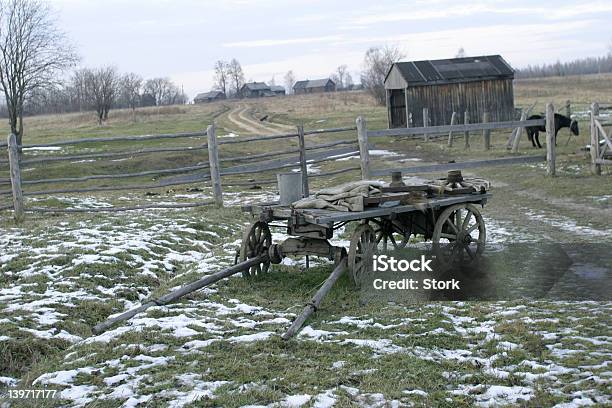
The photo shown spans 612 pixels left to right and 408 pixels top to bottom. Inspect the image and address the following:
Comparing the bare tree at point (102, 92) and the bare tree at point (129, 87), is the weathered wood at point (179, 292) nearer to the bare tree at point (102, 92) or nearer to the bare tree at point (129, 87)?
the bare tree at point (102, 92)

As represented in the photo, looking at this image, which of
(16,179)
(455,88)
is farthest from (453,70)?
(16,179)

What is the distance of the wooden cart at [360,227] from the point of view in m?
6.99

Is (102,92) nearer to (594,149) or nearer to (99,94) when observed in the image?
(99,94)

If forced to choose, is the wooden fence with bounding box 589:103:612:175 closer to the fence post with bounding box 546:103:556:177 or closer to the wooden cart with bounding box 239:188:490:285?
the fence post with bounding box 546:103:556:177

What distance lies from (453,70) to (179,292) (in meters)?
25.9

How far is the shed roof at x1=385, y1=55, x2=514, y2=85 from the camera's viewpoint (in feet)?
97.8

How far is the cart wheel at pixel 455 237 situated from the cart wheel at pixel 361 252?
2.94 ft

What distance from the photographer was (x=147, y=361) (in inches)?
206

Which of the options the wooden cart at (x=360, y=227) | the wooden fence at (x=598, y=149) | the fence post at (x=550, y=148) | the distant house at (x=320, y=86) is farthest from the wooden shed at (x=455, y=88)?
the distant house at (x=320, y=86)

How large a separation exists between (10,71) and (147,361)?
31649 mm

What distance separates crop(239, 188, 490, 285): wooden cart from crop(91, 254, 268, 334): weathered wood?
0.26 meters

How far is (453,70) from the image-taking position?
99.3 feet

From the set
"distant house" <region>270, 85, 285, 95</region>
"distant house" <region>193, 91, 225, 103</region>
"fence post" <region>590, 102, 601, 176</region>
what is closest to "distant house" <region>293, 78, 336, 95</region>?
"distant house" <region>270, 85, 285, 95</region>

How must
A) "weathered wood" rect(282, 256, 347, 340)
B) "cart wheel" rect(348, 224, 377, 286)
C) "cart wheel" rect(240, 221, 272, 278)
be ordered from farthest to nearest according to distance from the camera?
"cart wheel" rect(240, 221, 272, 278)
"cart wheel" rect(348, 224, 377, 286)
"weathered wood" rect(282, 256, 347, 340)
